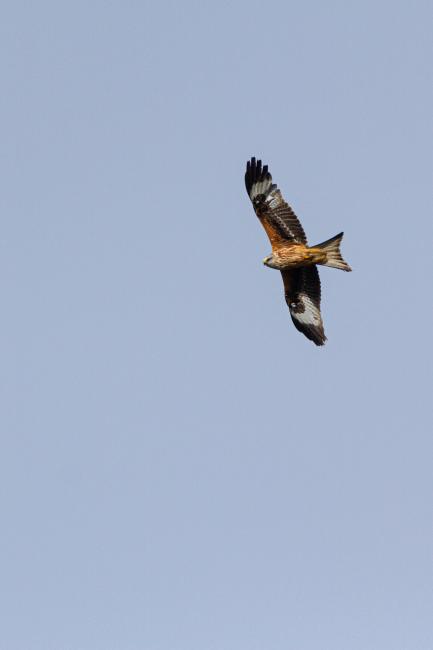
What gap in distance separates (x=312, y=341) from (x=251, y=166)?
13.7 feet

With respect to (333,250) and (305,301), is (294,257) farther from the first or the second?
(305,301)

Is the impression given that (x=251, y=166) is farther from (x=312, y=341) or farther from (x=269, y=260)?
(x=312, y=341)

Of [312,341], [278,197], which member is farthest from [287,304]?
[278,197]

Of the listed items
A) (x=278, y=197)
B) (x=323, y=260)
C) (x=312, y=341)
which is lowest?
(x=312, y=341)

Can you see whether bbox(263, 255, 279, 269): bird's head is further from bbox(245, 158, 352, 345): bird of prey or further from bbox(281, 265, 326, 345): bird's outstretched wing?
bbox(281, 265, 326, 345): bird's outstretched wing

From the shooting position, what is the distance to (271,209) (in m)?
21.0

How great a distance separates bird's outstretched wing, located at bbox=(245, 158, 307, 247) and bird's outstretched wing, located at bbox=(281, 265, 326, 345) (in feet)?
2.92

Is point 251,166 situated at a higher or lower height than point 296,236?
higher

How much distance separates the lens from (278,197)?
21156 millimetres

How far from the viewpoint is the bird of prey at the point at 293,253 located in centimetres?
2012

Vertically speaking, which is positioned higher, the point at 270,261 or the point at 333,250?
the point at 270,261

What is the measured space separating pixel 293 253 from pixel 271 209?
1289 millimetres

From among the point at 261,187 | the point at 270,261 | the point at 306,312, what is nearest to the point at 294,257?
the point at 270,261

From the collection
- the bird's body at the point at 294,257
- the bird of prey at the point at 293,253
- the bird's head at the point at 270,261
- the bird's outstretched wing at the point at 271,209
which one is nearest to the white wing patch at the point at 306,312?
the bird of prey at the point at 293,253
